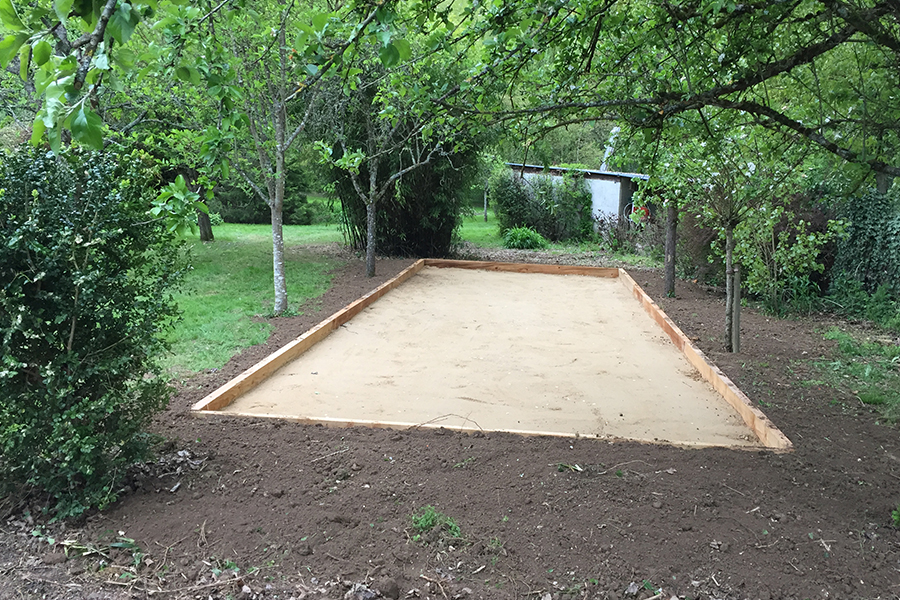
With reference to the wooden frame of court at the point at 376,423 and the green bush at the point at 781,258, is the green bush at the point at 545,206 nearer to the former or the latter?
the wooden frame of court at the point at 376,423

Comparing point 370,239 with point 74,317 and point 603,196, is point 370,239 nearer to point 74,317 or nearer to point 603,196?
point 74,317

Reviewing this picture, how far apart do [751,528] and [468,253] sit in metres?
11.8

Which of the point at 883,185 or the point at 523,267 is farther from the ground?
the point at 883,185

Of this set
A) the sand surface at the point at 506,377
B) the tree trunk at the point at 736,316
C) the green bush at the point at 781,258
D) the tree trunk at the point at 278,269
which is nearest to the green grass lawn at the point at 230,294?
the tree trunk at the point at 278,269

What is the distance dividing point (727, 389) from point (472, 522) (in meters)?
3.06

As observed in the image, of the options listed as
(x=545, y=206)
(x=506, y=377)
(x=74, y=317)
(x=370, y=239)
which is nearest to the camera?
(x=74, y=317)

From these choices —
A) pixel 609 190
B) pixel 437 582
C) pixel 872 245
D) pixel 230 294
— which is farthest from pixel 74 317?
pixel 609 190

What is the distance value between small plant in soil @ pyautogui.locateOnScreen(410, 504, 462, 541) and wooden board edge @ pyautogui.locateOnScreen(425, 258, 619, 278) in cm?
980

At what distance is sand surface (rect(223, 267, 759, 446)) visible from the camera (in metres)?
4.56

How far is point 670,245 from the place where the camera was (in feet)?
30.6

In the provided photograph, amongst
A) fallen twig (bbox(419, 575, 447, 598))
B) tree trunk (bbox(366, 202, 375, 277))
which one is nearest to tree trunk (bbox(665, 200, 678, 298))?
tree trunk (bbox(366, 202, 375, 277))

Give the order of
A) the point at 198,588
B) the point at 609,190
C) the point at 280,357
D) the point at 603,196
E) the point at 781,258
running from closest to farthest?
the point at 198,588 < the point at 280,357 < the point at 781,258 < the point at 609,190 < the point at 603,196

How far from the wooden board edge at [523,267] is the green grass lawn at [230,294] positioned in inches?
93.7

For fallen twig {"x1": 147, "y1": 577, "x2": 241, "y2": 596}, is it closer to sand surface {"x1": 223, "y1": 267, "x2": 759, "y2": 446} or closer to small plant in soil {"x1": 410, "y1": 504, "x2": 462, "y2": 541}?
small plant in soil {"x1": 410, "y1": 504, "x2": 462, "y2": 541}
